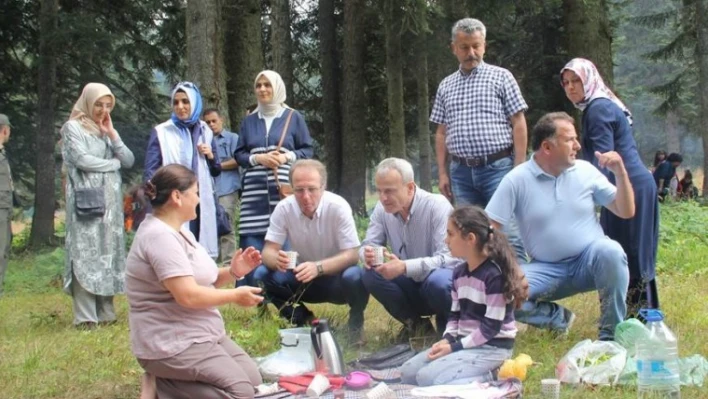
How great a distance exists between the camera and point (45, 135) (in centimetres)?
1444

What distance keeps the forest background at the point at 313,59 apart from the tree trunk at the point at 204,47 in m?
2.74

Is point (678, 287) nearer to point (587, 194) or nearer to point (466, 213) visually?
point (587, 194)

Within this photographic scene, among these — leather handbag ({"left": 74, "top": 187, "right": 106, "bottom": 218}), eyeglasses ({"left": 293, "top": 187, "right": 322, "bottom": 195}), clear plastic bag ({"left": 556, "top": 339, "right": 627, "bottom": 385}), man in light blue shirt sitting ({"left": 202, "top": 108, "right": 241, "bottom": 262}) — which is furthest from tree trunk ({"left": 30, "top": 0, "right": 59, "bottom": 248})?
clear plastic bag ({"left": 556, "top": 339, "right": 627, "bottom": 385})

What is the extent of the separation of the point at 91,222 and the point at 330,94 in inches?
419

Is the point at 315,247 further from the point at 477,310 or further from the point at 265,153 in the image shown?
the point at 477,310

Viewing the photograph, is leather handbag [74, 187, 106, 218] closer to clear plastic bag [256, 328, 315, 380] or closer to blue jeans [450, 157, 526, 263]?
clear plastic bag [256, 328, 315, 380]

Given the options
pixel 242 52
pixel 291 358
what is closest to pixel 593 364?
pixel 291 358

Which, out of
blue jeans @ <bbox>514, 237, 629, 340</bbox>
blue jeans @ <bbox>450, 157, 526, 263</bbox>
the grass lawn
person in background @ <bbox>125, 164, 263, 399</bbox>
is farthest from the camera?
blue jeans @ <bbox>450, 157, 526, 263</bbox>

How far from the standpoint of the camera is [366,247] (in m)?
4.85

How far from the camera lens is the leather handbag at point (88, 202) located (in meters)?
5.89

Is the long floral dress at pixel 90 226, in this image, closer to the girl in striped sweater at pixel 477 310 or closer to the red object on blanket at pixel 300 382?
the red object on blanket at pixel 300 382

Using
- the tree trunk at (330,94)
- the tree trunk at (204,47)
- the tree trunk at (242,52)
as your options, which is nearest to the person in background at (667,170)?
the tree trunk at (330,94)

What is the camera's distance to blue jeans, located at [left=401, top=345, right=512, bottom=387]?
4.08 metres

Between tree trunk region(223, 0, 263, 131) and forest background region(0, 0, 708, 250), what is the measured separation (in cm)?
2
